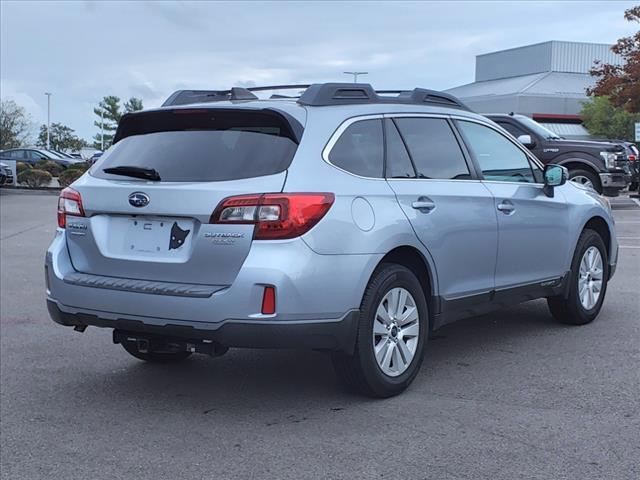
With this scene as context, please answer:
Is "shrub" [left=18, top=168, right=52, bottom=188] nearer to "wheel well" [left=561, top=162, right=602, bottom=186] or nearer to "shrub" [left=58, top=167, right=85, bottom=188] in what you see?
"shrub" [left=58, top=167, right=85, bottom=188]

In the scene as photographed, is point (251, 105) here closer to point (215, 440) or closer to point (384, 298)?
point (384, 298)

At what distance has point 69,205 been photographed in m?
5.11

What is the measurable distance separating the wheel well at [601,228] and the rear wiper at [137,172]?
3983mm

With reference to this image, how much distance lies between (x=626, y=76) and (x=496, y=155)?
Result: 103ft

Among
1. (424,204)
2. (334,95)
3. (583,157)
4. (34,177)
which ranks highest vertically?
(334,95)

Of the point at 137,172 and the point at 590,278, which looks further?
the point at 590,278

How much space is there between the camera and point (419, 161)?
17.8 feet

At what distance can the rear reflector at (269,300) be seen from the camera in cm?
434

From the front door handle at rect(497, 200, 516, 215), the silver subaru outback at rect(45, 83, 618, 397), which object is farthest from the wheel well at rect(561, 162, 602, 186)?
the silver subaru outback at rect(45, 83, 618, 397)

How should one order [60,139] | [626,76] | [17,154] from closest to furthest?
[626,76] → [17,154] → [60,139]

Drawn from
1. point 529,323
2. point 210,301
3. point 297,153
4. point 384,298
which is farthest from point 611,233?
point 210,301

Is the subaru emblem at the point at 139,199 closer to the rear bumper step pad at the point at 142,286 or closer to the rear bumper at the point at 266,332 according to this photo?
the rear bumper step pad at the point at 142,286

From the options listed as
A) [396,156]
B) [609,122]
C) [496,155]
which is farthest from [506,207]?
[609,122]

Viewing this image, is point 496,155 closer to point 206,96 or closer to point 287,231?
point 206,96
